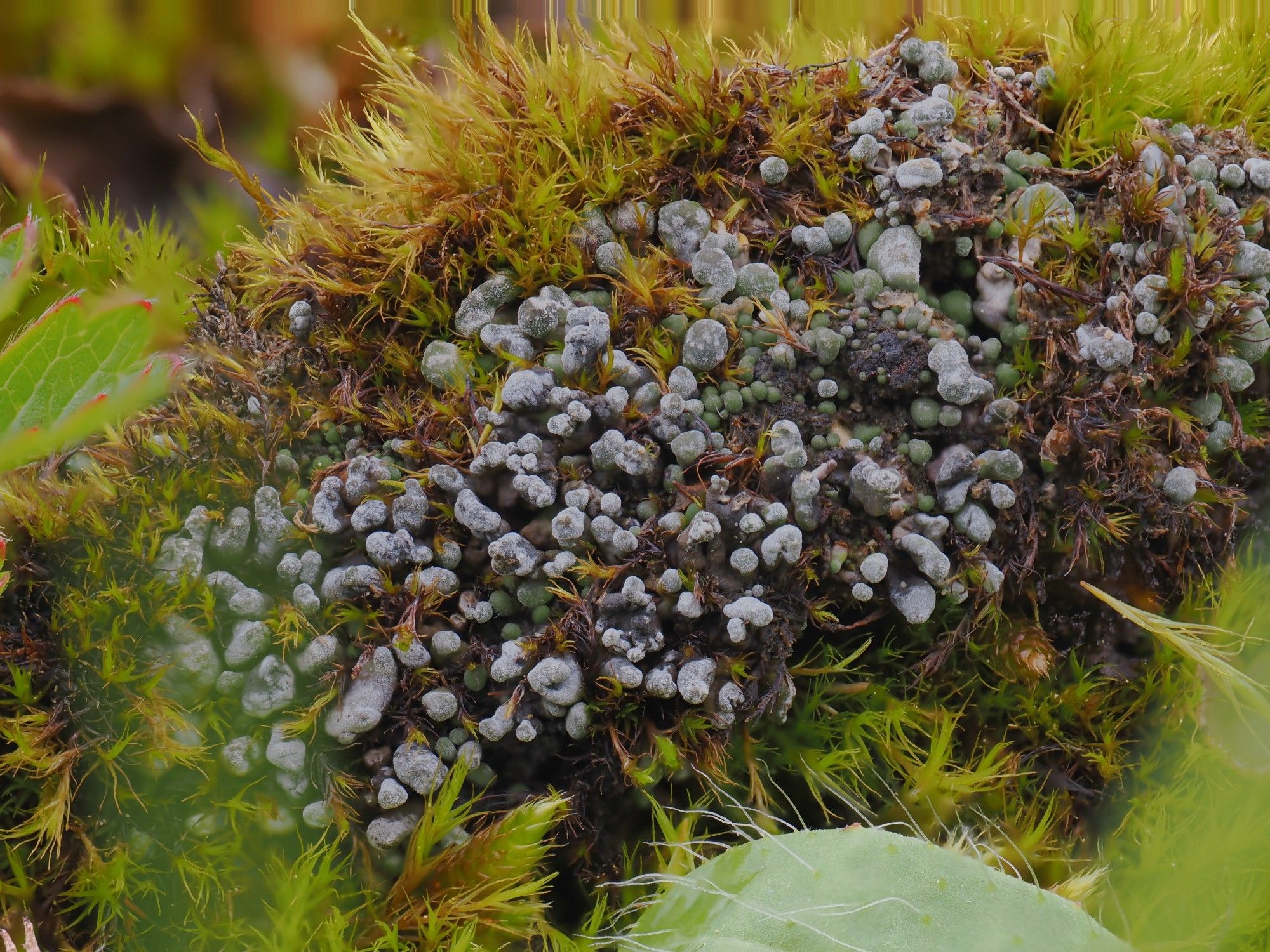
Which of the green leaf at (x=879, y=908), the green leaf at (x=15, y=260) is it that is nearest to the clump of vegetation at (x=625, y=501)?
the green leaf at (x=879, y=908)

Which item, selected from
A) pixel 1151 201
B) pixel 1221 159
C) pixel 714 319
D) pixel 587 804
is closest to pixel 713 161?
pixel 714 319

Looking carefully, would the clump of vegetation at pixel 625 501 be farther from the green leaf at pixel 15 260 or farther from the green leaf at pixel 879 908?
the green leaf at pixel 15 260

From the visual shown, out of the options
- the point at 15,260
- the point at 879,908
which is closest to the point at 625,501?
the point at 879,908

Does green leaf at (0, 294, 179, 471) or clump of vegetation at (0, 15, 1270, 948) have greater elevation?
green leaf at (0, 294, 179, 471)

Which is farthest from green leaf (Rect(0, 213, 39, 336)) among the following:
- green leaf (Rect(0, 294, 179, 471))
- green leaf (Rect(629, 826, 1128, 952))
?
green leaf (Rect(629, 826, 1128, 952))

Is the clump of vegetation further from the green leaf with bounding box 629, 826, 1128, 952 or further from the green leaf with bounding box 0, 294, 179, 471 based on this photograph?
the green leaf with bounding box 0, 294, 179, 471

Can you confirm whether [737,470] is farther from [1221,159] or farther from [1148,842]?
[1221,159]
